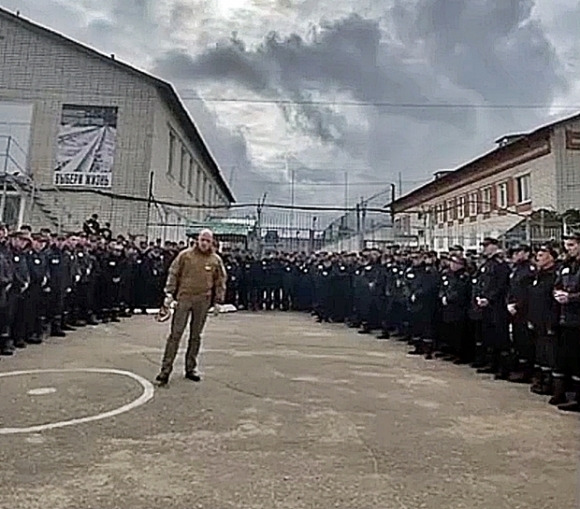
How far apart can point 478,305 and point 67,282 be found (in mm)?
7654

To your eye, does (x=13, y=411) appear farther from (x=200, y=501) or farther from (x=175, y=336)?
(x=200, y=501)

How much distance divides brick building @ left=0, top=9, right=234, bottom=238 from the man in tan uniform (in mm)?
15769

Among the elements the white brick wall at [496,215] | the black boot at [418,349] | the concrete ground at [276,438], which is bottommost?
the concrete ground at [276,438]

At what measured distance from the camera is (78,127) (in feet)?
82.1

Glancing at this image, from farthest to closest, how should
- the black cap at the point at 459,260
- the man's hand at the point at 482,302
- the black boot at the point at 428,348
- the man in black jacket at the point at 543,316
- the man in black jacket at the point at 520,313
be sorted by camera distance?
the black boot at the point at 428,348, the black cap at the point at 459,260, the man's hand at the point at 482,302, the man in black jacket at the point at 520,313, the man in black jacket at the point at 543,316

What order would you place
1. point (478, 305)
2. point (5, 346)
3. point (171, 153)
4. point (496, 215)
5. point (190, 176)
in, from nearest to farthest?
point (478, 305) → point (5, 346) → point (171, 153) → point (496, 215) → point (190, 176)

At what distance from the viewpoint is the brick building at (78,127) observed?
24.3 metres

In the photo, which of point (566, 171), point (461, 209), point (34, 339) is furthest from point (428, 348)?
point (461, 209)

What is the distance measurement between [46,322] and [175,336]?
5463 mm

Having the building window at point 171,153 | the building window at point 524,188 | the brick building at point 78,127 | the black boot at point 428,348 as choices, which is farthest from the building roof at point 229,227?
the building window at point 524,188

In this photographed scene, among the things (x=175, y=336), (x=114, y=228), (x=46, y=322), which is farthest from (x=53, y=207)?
(x=175, y=336)

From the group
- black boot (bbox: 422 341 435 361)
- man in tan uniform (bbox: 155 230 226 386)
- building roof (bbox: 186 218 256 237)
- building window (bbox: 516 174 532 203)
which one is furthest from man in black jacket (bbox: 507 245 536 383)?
building window (bbox: 516 174 532 203)

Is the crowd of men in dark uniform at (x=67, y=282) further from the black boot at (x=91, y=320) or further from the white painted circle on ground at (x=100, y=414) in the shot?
the white painted circle on ground at (x=100, y=414)

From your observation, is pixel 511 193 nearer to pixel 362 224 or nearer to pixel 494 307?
pixel 362 224
